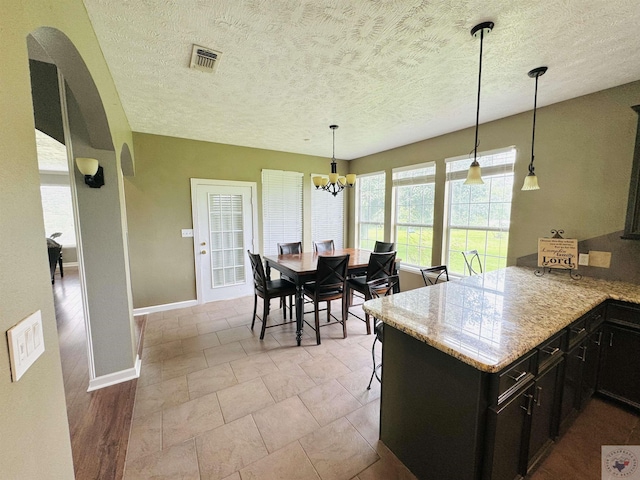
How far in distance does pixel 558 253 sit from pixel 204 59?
357cm

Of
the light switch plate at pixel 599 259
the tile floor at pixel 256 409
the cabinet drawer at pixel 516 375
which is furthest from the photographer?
the light switch plate at pixel 599 259

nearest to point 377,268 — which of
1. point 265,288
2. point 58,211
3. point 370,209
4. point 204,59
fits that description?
point 265,288

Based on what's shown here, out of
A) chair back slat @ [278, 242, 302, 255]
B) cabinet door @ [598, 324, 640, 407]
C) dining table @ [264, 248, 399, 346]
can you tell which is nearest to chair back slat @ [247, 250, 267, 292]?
dining table @ [264, 248, 399, 346]

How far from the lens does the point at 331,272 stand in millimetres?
2953

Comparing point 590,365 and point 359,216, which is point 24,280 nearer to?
point 590,365

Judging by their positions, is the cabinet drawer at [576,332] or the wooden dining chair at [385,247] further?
the wooden dining chair at [385,247]

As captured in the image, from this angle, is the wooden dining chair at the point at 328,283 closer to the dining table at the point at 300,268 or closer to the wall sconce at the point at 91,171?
the dining table at the point at 300,268

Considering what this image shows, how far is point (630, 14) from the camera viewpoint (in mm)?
1473

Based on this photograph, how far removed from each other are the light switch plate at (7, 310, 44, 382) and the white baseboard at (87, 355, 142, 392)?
2.01m

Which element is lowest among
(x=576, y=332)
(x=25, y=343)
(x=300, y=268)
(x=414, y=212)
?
(x=576, y=332)

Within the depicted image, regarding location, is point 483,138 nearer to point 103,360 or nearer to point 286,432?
point 286,432

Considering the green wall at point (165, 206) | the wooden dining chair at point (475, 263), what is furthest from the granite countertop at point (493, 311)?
the green wall at point (165, 206)

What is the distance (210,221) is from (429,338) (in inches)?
151

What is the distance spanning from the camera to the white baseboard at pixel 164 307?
3.80 m
